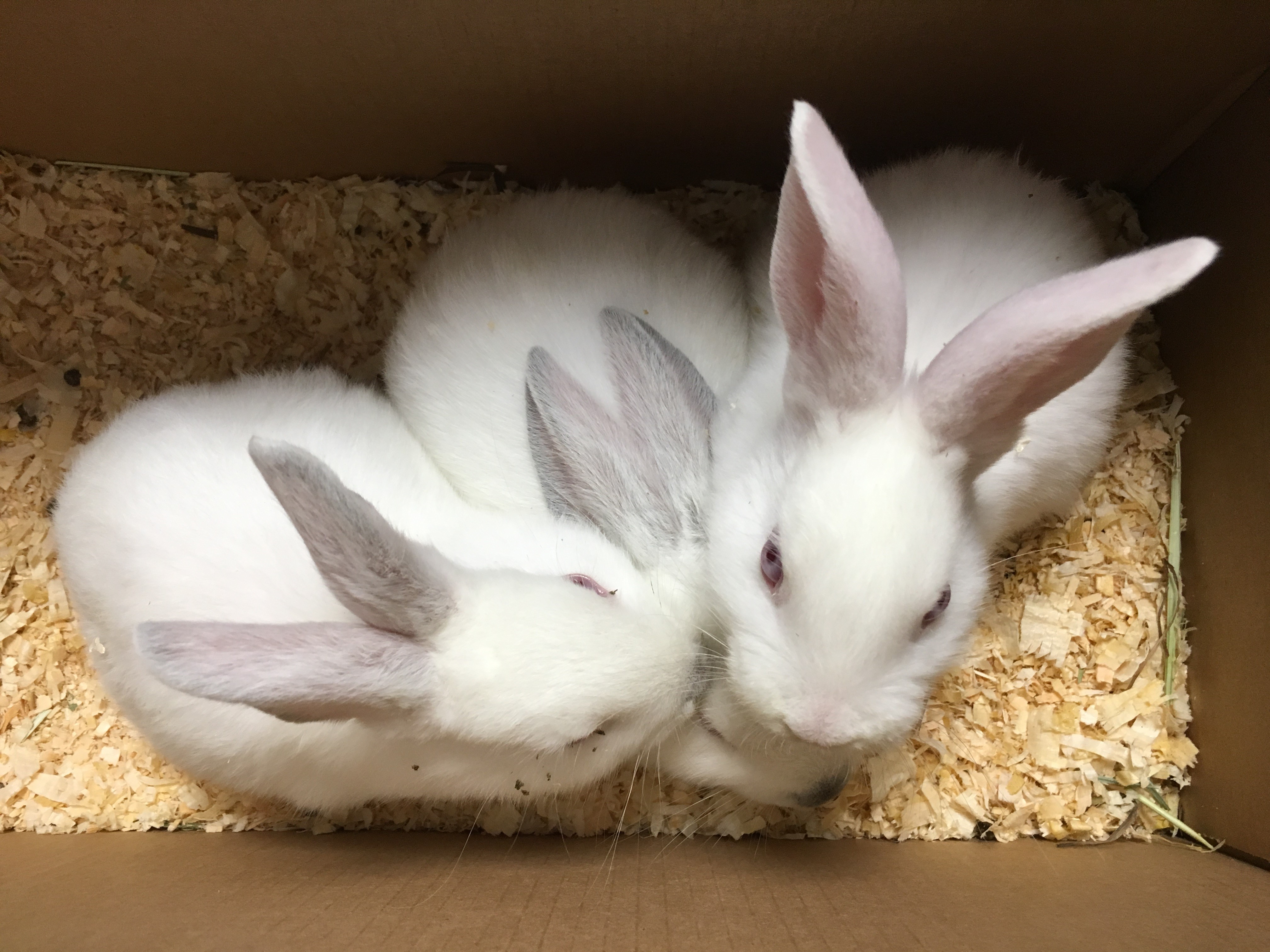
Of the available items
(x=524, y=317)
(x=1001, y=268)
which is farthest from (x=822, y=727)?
(x=524, y=317)

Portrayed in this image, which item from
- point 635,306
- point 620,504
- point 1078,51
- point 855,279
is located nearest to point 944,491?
A: point 855,279

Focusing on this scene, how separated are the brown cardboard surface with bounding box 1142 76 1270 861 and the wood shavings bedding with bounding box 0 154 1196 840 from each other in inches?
3.2

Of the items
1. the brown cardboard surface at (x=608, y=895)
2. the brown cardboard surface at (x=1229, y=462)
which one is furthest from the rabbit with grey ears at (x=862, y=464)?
the brown cardboard surface at (x=1229, y=462)

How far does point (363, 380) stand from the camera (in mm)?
2947

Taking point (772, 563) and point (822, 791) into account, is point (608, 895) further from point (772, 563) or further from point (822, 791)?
point (772, 563)

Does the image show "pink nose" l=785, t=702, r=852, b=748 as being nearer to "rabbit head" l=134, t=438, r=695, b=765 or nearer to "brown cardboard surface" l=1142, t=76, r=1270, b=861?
"rabbit head" l=134, t=438, r=695, b=765

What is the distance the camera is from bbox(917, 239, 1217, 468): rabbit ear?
150 cm

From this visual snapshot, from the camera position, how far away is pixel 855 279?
158 cm

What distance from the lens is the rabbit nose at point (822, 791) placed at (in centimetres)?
213

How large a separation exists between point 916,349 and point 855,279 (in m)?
0.52

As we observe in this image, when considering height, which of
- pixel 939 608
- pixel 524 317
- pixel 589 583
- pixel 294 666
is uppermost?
pixel 524 317

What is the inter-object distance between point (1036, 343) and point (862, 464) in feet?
1.16

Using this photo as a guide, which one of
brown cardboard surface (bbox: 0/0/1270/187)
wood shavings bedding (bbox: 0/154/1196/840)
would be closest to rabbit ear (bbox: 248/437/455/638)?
wood shavings bedding (bbox: 0/154/1196/840)

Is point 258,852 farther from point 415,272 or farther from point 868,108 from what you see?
point 868,108
